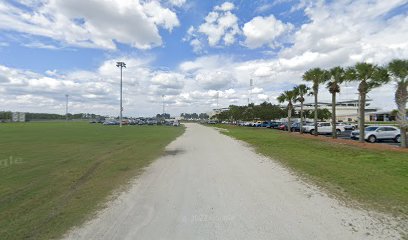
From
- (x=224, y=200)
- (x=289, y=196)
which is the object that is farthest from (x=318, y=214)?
(x=224, y=200)

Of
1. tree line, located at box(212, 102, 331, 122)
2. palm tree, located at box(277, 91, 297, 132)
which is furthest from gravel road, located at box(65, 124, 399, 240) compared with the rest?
tree line, located at box(212, 102, 331, 122)

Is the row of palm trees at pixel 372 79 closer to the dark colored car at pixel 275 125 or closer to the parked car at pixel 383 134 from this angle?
the parked car at pixel 383 134

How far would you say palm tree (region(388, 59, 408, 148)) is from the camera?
809 inches

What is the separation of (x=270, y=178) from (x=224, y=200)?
334 centimetres

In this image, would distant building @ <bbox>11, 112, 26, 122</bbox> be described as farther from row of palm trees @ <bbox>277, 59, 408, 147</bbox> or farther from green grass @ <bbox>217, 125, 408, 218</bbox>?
green grass @ <bbox>217, 125, 408, 218</bbox>

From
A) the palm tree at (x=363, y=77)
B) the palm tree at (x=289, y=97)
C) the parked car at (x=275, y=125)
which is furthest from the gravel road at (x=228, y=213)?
the parked car at (x=275, y=125)

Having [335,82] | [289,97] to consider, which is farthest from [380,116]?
[335,82]

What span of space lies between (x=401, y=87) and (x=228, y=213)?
1959 centimetres

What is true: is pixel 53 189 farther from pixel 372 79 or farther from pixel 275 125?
pixel 275 125

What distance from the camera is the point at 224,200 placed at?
7.61 metres

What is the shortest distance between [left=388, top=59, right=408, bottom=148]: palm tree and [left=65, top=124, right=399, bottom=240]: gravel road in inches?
580

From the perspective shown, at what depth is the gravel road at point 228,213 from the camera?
5.33 m

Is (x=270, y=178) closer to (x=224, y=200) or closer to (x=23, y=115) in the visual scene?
(x=224, y=200)

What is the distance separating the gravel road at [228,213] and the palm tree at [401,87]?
14722 mm
